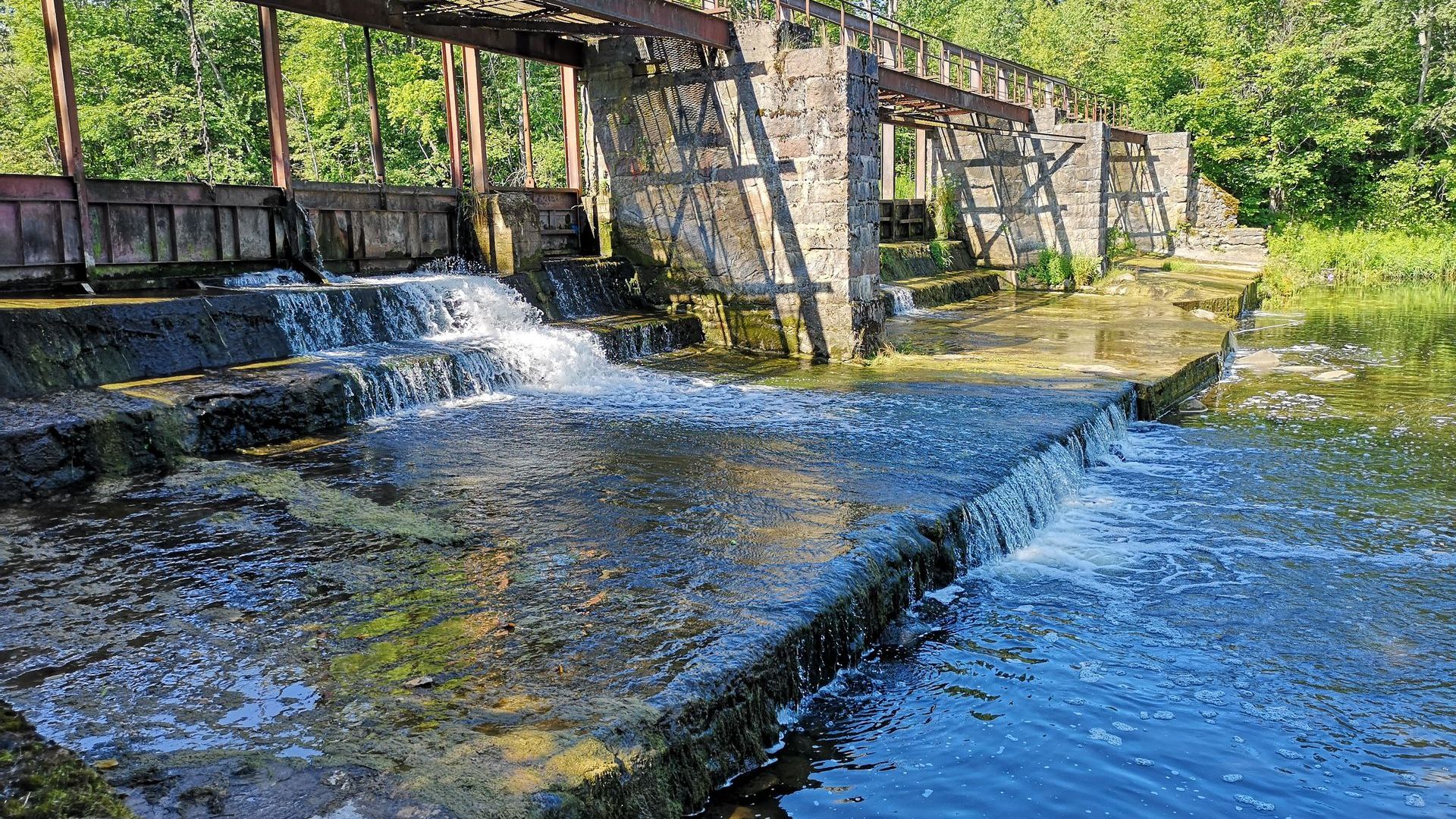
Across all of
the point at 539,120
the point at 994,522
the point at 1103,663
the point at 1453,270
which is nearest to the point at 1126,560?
the point at 994,522

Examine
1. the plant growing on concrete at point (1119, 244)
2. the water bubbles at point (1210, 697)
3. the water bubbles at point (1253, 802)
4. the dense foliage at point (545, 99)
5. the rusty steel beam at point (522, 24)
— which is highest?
the dense foliage at point (545, 99)

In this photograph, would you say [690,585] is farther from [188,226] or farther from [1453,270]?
[1453,270]

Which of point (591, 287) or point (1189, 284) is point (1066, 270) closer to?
point (1189, 284)

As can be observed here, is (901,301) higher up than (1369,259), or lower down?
lower down

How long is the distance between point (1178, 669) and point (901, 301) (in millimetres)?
13720

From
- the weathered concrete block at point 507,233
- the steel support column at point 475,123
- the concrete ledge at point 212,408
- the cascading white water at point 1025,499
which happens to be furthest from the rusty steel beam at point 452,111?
the cascading white water at point 1025,499

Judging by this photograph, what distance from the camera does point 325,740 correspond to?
3.68m

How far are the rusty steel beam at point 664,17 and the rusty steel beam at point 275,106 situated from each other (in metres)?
3.61

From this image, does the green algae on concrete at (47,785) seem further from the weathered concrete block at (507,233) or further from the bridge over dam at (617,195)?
the weathered concrete block at (507,233)

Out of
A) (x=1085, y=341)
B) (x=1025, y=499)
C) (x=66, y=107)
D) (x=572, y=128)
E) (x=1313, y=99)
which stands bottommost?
(x=1025, y=499)

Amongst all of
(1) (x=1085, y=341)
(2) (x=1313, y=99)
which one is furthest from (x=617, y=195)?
(2) (x=1313, y=99)

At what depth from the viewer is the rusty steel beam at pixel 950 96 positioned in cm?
1709

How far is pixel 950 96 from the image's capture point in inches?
760

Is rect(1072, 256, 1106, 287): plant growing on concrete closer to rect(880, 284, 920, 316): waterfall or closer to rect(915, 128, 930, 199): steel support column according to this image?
rect(915, 128, 930, 199): steel support column
